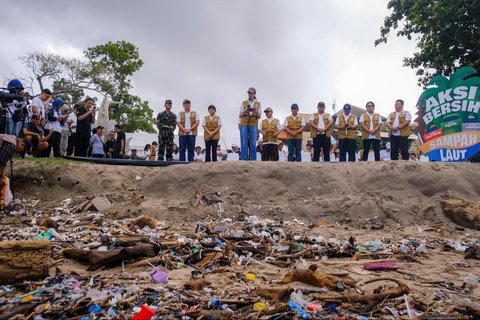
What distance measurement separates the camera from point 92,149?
10.3 m

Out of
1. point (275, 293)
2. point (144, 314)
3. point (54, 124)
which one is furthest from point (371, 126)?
point (144, 314)

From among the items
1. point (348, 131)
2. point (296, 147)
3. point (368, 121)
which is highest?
point (368, 121)

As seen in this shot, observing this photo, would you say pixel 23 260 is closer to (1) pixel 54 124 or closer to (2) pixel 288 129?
(1) pixel 54 124

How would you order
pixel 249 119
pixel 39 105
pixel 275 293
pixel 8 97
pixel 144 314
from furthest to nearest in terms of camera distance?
pixel 249 119, pixel 39 105, pixel 8 97, pixel 275 293, pixel 144 314

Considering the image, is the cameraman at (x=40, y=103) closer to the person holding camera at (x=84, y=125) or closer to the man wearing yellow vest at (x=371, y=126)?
the person holding camera at (x=84, y=125)

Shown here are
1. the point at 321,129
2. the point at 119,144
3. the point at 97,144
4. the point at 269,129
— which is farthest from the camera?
the point at 119,144

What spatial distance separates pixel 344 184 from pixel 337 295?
166 inches

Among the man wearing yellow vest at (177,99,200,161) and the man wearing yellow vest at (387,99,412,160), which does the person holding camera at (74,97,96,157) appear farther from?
the man wearing yellow vest at (387,99,412,160)

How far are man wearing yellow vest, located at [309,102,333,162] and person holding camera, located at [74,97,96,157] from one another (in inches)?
219

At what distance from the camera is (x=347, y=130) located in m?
9.50

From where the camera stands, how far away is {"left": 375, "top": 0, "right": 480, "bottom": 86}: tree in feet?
41.8

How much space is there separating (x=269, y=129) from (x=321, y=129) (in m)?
1.37

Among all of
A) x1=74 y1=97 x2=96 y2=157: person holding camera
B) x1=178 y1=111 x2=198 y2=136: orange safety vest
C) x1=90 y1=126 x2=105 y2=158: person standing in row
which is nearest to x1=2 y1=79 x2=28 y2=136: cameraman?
x1=74 y1=97 x2=96 y2=157: person holding camera

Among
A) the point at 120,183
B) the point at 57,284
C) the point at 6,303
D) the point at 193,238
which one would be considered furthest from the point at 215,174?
the point at 6,303
